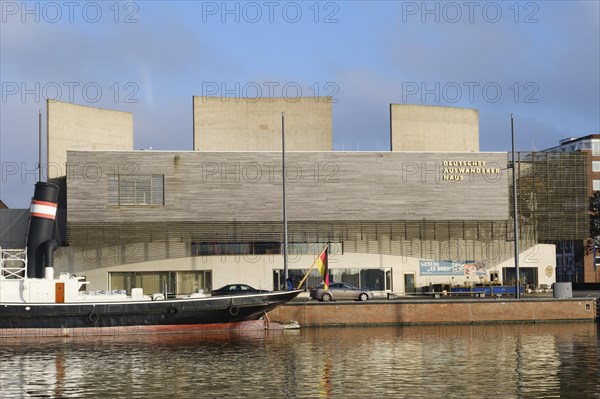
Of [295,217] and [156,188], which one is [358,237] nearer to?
[295,217]

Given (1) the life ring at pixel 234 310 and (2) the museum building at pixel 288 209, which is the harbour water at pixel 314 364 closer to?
(1) the life ring at pixel 234 310

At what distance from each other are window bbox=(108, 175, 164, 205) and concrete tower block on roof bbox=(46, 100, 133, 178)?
6956mm

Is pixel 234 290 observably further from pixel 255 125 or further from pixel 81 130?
pixel 81 130

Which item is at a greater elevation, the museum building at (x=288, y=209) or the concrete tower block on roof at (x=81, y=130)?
the concrete tower block on roof at (x=81, y=130)

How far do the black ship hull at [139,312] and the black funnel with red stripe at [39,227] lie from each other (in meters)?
2.72

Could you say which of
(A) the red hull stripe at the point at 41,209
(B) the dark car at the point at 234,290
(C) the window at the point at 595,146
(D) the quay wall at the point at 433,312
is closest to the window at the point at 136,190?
(B) the dark car at the point at 234,290

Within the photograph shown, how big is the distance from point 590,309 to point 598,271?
77.0 m

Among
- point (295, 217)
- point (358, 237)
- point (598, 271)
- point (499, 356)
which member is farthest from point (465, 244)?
point (598, 271)

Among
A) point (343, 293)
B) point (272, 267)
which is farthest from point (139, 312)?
point (272, 267)

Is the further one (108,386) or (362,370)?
(362,370)

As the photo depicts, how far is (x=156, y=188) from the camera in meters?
72.3

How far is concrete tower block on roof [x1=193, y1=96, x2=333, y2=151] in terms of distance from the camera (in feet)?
257

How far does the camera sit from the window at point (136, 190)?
71625mm

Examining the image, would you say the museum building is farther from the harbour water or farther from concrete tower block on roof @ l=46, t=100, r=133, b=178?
the harbour water
